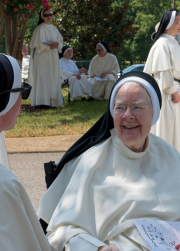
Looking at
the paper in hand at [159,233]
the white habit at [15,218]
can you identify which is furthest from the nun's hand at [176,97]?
the white habit at [15,218]

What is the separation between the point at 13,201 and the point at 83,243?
0.76m

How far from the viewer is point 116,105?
2643 mm

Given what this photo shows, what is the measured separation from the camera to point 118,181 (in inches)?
97.7

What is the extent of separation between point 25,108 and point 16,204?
397 inches

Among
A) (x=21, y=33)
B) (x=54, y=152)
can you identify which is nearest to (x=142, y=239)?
(x=54, y=152)

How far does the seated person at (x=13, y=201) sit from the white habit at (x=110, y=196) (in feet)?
1.85

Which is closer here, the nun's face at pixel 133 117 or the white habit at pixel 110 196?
the white habit at pixel 110 196

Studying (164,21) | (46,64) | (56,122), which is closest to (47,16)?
(46,64)

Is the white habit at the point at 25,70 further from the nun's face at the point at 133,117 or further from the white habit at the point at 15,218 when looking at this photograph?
the white habit at the point at 15,218

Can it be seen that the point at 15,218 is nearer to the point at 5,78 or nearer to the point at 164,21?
the point at 5,78

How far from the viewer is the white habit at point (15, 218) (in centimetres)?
148

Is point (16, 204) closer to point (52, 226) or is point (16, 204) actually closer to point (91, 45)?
point (52, 226)

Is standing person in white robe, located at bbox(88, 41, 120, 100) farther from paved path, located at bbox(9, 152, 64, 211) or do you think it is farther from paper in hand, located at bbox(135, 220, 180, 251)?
paper in hand, located at bbox(135, 220, 180, 251)

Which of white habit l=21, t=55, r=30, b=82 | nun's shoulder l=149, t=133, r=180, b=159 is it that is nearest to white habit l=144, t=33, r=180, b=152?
nun's shoulder l=149, t=133, r=180, b=159
